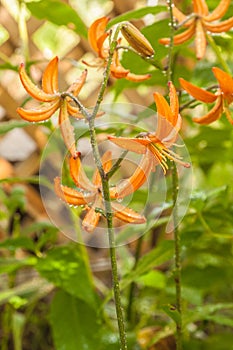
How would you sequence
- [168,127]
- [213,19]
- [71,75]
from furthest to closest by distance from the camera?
1. [71,75]
2. [213,19]
3. [168,127]

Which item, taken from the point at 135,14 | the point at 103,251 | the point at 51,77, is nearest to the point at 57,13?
the point at 135,14

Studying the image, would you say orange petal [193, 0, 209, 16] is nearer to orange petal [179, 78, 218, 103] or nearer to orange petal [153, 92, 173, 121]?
orange petal [179, 78, 218, 103]

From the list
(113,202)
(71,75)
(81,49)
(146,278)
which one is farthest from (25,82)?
(71,75)

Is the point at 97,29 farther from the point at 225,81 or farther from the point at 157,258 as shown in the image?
the point at 157,258

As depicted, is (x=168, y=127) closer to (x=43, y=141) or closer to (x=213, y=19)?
(x=213, y=19)

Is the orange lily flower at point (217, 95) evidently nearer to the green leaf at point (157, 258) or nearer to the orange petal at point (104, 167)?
the orange petal at point (104, 167)
